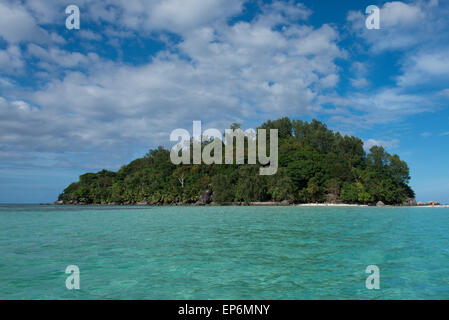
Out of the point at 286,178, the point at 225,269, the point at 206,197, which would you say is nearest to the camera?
the point at 225,269

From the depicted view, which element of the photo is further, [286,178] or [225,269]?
[286,178]

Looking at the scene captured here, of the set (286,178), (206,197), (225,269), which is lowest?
(206,197)

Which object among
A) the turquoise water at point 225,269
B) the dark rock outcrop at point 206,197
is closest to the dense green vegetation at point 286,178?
the dark rock outcrop at point 206,197

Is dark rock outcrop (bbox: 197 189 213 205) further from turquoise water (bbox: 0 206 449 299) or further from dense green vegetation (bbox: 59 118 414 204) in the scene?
turquoise water (bbox: 0 206 449 299)

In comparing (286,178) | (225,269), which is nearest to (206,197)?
(286,178)

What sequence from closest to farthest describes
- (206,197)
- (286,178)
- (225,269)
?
(225,269), (286,178), (206,197)

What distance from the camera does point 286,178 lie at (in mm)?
95312

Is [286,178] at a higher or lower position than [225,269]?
higher

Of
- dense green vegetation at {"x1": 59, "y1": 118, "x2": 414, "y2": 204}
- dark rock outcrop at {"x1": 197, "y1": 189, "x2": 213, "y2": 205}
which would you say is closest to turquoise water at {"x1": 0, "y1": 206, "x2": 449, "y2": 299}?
dense green vegetation at {"x1": 59, "y1": 118, "x2": 414, "y2": 204}

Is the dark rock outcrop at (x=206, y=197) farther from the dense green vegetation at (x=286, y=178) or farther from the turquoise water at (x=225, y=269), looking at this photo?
the turquoise water at (x=225, y=269)

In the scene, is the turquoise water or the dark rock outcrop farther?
the dark rock outcrop

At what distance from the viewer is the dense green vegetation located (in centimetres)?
9981

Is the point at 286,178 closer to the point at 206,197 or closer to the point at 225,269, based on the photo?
the point at 206,197
